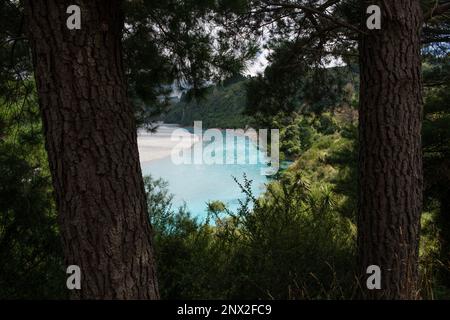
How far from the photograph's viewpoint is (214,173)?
51.6 m

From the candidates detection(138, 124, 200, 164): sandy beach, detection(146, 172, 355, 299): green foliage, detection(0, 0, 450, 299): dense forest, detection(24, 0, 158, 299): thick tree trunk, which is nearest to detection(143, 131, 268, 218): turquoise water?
detection(138, 124, 200, 164): sandy beach

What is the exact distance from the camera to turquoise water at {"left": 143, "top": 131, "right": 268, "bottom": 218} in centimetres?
3988

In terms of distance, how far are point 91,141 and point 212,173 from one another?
49.5 meters

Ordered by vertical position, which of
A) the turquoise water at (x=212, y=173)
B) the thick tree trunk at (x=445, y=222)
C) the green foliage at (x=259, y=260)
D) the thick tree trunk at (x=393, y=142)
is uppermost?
the thick tree trunk at (x=393, y=142)

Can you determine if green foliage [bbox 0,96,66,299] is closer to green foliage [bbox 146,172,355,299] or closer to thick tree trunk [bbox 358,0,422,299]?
green foliage [bbox 146,172,355,299]

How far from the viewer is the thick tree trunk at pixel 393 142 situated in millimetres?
2980

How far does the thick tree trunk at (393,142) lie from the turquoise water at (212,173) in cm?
3319

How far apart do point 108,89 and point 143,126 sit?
8.36 ft

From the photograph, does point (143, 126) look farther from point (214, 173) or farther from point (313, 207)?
point (214, 173)

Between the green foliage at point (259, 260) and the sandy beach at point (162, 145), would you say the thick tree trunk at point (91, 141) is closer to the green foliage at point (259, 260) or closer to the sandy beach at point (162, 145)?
the green foliage at point (259, 260)

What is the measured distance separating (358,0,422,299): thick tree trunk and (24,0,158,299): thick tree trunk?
1.77 metres

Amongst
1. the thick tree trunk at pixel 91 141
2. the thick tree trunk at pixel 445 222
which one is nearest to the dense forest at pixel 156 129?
the thick tree trunk at pixel 91 141

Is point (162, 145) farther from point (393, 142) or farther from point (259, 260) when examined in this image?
point (393, 142)
